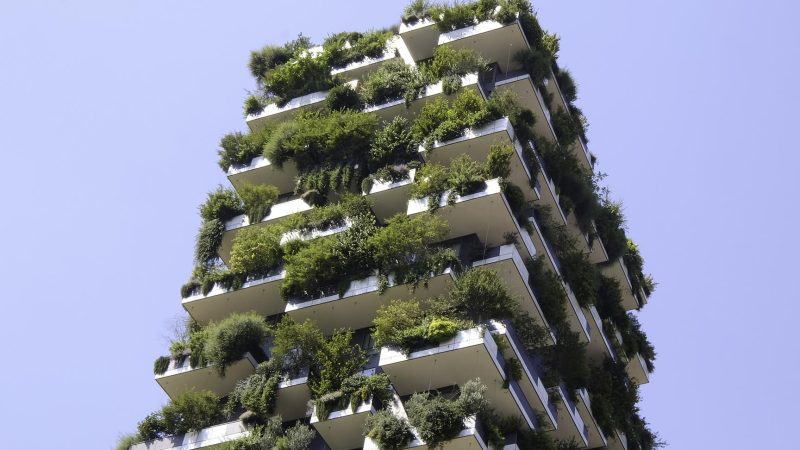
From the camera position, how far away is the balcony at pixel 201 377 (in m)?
38.8

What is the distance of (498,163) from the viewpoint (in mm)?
38812

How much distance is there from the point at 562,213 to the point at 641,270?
342 inches

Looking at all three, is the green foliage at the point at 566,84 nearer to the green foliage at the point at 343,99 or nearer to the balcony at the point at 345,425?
the green foliage at the point at 343,99

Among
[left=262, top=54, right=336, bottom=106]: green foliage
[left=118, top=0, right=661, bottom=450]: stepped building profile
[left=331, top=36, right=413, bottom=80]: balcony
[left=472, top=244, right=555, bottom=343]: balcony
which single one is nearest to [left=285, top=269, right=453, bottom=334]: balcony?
[left=118, top=0, right=661, bottom=450]: stepped building profile

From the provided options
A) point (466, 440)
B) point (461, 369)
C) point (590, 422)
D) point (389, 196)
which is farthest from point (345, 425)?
point (590, 422)

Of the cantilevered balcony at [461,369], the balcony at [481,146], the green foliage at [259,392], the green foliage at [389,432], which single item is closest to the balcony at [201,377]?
the green foliage at [259,392]

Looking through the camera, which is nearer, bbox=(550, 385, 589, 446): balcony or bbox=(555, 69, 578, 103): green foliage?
bbox=(550, 385, 589, 446): balcony

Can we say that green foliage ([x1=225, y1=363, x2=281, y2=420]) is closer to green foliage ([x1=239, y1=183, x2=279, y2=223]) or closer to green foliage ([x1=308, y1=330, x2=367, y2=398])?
green foliage ([x1=308, y1=330, x2=367, y2=398])

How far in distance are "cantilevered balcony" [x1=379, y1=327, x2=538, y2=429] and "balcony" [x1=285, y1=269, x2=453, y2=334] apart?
2554 millimetres

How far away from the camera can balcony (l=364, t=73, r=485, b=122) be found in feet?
138

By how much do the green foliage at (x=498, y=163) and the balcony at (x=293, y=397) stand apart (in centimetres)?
828

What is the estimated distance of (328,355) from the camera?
36375 millimetres

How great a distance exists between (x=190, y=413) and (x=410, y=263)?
7.90m

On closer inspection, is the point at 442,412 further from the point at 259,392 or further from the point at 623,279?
the point at 623,279
